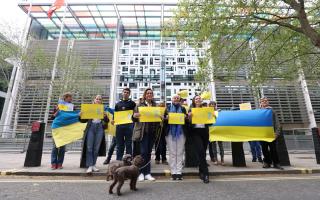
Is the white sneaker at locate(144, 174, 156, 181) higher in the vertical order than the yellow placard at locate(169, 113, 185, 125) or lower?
lower

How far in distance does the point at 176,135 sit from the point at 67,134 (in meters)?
3.27

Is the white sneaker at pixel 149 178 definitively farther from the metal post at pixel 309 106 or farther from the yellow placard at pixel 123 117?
the metal post at pixel 309 106

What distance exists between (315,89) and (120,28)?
2130cm

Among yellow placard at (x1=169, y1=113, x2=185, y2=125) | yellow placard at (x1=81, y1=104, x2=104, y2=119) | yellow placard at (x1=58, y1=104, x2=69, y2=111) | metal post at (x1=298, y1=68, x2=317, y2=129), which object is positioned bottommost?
yellow placard at (x1=169, y1=113, x2=185, y2=125)

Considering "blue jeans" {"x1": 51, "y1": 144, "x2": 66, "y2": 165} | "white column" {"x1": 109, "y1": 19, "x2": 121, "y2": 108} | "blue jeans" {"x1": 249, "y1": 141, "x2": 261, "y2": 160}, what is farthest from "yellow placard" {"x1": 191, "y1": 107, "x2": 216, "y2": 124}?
"white column" {"x1": 109, "y1": 19, "x2": 121, "y2": 108}

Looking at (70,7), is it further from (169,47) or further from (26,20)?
(169,47)

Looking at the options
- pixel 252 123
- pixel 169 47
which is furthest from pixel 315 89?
pixel 252 123

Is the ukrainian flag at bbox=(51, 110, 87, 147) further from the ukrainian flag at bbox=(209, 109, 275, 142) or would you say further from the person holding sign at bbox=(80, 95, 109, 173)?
the ukrainian flag at bbox=(209, 109, 275, 142)

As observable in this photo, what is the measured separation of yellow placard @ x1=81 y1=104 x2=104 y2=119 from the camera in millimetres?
5586

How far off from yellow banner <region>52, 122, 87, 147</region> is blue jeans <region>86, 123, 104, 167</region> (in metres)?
0.95

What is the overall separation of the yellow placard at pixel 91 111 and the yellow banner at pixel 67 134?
1124 mm

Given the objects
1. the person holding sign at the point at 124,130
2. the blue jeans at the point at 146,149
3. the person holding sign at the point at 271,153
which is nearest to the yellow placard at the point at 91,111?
the person holding sign at the point at 124,130

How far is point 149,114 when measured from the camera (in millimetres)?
5051

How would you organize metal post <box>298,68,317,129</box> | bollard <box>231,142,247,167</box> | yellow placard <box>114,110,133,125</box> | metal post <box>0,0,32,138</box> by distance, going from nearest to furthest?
yellow placard <box>114,110,133,125</box> < bollard <box>231,142,247,167</box> < metal post <box>0,0,32,138</box> < metal post <box>298,68,317,129</box>
